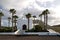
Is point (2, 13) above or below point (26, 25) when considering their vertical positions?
above

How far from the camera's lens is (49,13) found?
67812 mm

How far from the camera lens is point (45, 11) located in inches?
2660

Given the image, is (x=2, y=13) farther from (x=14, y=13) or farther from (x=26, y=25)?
(x=26, y=25)

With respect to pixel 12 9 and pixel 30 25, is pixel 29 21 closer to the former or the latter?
pixel 30 25

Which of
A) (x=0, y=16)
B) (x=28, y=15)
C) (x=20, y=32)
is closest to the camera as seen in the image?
(x=20, y=32)

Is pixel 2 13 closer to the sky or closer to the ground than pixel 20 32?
closer to the sky

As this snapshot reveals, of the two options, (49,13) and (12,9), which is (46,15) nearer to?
(49,13)

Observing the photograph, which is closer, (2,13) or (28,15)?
(28,15)

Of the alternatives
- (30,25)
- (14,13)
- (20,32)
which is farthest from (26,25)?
(20,32)

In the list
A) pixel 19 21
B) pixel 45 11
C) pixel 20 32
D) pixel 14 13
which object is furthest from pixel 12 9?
pixel 20 32

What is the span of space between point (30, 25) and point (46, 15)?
9259 mm

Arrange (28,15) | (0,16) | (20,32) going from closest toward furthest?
(20,32)
(28,15)
(0,16)

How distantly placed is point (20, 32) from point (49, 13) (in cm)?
3044

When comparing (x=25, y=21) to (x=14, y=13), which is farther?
(x=14, y=13)
